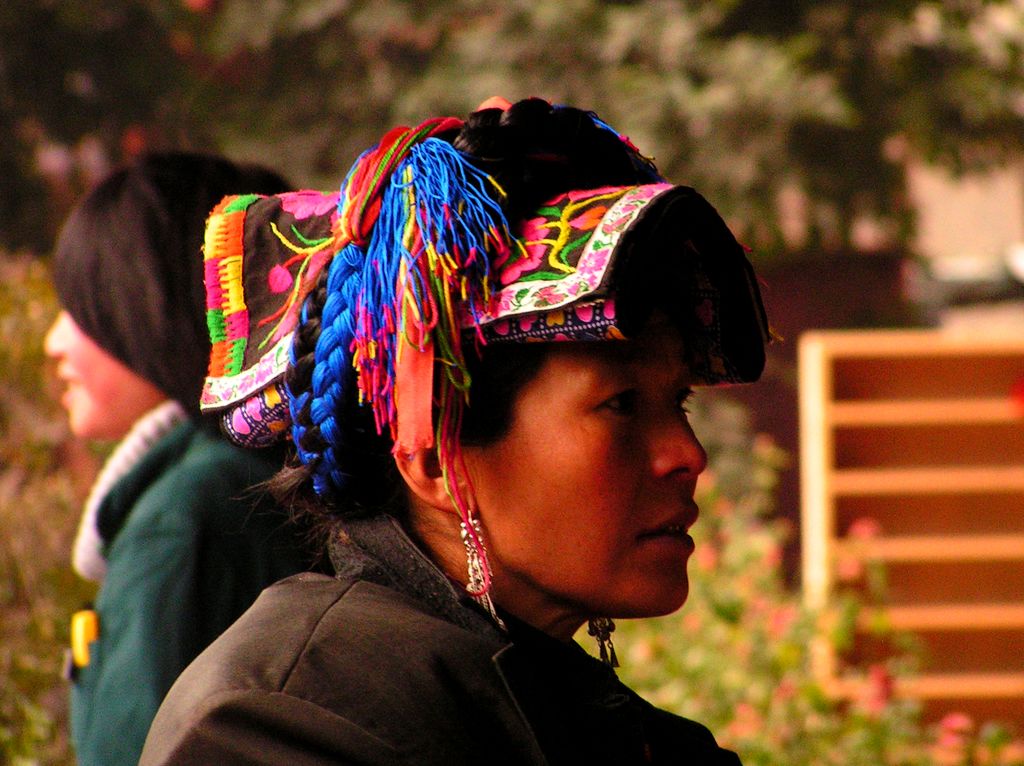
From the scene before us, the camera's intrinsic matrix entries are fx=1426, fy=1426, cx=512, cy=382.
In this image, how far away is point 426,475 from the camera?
151cm

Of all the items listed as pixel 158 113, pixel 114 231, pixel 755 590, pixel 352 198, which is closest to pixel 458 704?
pixel 352 198

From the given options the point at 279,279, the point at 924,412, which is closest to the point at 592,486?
the point at 279,279

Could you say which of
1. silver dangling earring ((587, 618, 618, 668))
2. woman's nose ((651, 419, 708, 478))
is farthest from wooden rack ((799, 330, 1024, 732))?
woman's nose ((651, 419, 708, 478))

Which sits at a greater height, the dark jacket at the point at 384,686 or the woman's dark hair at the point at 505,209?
the woman's dark hair at the point at 505,209

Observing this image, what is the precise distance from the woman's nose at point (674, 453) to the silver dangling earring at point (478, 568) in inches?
8.0

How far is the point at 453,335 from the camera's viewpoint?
1.42 m

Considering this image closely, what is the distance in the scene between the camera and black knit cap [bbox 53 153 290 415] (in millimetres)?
2338

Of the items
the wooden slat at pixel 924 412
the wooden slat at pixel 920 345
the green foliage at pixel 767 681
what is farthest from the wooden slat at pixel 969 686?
the wooden slat at pixel 920 345

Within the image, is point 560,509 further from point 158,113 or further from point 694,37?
point 158,113

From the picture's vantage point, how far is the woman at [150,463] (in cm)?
206

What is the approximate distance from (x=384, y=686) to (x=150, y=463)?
1.09 m

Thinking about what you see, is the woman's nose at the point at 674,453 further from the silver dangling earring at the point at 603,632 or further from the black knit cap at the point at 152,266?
the black knit cap at the point at 152,266

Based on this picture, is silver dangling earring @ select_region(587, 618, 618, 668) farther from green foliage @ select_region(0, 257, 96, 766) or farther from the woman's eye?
green foliage @ select_region(0, 257, 96, 766)

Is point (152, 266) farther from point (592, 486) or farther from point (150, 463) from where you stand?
point (592, 486)
